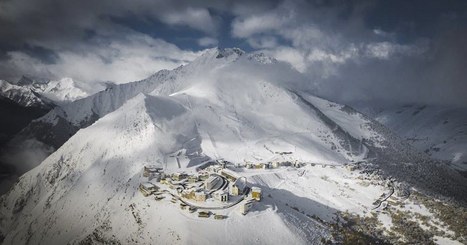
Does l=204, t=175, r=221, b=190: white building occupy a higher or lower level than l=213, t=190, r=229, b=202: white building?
higher

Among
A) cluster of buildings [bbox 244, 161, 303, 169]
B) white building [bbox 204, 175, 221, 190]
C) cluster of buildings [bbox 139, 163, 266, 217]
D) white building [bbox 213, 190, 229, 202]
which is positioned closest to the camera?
white building [bbox 213, 190, 229, 202]

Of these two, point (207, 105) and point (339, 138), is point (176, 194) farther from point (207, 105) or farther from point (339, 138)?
point (339, 138)

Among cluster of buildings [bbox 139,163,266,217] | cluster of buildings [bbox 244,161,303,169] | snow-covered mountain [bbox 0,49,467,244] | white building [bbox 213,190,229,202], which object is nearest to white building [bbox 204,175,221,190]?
cluster of buildings [bbox 139,163,266,217]

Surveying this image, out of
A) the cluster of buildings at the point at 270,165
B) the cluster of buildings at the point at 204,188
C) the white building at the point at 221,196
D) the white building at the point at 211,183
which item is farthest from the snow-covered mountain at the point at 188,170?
the white building at the point at 211,183

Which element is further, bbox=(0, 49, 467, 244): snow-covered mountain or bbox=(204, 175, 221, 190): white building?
bbox=(204, 175, 221, 190): white building

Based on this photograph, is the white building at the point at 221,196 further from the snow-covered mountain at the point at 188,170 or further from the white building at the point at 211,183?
the snow-covered mountain at the point at 188,170

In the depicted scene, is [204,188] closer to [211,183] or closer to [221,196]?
[211,183]

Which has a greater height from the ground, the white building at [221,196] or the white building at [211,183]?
the white building at [211,183]

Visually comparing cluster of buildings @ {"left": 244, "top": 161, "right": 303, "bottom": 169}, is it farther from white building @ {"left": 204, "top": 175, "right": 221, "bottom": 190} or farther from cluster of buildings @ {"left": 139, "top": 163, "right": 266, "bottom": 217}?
white building @ {"left": 204, "top": 175, "right": 221, "bottom": 190}

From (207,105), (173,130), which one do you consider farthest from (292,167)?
(207,105)
